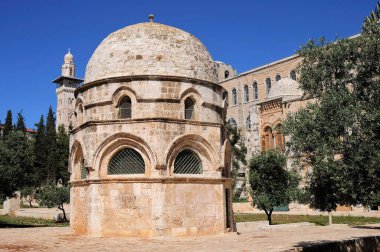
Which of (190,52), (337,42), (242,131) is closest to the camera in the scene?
(337,42)

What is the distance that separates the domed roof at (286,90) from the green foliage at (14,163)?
2525cm

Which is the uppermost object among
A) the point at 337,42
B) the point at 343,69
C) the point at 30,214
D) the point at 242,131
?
the point at 242,131

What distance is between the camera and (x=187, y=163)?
44.5 feet

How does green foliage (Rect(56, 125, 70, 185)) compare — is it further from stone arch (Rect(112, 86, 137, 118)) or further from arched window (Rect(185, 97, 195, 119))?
arched window (Rect(185, 97, 195, 119))

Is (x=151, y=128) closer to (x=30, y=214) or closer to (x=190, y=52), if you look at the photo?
(x=190, y=52)

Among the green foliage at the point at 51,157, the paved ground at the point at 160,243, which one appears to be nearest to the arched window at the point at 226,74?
the green foliage at the point at 51,157

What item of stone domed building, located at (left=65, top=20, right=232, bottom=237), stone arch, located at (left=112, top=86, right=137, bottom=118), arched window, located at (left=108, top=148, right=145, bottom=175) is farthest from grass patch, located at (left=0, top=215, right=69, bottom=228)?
stone arch, located at (left=112, top=86, right=137, bottom=118)

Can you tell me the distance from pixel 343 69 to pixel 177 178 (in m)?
6.24

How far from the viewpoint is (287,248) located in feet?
33.2

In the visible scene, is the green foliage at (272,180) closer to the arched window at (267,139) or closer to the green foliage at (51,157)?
the arched window at (267,139)

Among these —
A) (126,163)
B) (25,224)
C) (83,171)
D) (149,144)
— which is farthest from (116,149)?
(25,224)

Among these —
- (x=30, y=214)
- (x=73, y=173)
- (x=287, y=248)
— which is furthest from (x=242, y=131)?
(x=287, y=248)

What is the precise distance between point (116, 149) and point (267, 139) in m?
30.5

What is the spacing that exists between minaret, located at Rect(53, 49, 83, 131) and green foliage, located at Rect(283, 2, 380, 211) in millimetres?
71607
